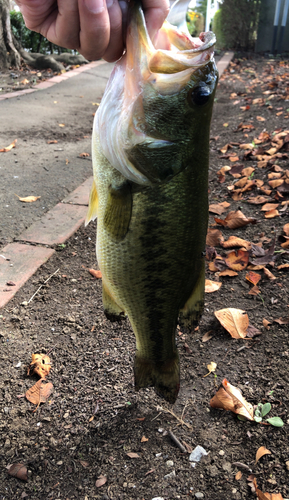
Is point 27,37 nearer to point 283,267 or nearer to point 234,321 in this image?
point 283,267

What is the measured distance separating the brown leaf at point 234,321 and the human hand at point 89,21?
1.69m

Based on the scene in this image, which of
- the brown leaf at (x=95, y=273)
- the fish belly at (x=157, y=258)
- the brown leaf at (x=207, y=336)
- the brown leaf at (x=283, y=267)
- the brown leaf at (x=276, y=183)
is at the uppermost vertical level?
the fish belly at (x=157, y=258)

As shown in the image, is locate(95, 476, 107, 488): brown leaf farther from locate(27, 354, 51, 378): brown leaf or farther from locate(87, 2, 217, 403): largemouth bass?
locate(87, 2, 217, 403): largemouth bass

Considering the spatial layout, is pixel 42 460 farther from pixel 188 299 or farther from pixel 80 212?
pixel 80 212

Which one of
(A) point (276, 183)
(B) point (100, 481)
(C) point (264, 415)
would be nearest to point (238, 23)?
(A) point (276, 183)

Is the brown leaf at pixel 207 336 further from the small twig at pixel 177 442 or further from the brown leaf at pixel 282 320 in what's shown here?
the small twig at pixel 177 442

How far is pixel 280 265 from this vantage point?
10.1 feet

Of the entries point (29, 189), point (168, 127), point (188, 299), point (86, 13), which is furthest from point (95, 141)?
point (29, 189)

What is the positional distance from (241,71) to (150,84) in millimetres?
10542

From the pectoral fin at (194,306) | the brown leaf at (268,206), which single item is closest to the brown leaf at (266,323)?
the pectoral fin at (194,306)

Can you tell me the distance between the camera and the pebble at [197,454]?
195 cm

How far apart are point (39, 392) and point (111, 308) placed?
30.9 inches

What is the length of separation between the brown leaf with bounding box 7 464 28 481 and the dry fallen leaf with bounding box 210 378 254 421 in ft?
3.16

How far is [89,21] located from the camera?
1303mm
